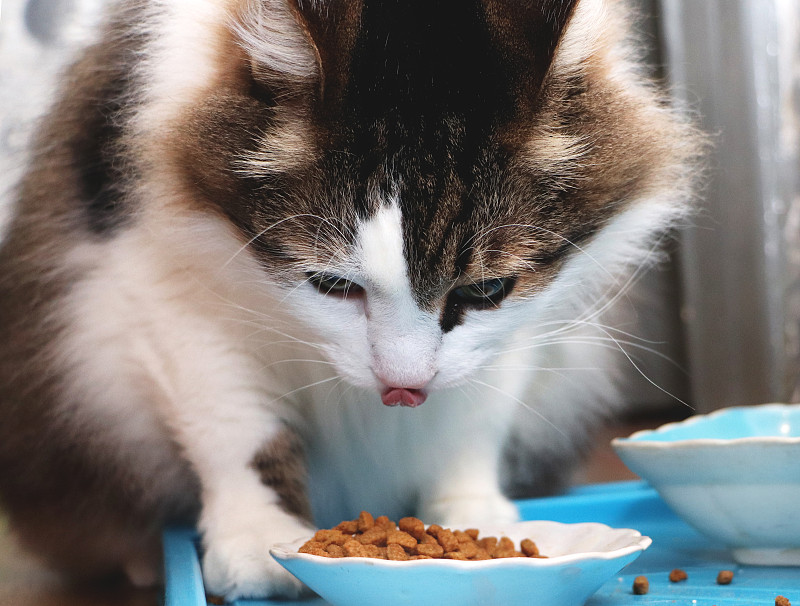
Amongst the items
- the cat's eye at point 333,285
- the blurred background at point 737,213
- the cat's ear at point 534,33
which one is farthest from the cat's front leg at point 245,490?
the blurred background at point 737,213

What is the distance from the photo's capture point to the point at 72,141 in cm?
114

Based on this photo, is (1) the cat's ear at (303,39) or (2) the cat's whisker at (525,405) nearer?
(1) the cat's ear at (303,39)

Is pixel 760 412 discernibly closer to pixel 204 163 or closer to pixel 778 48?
pixel 204 163

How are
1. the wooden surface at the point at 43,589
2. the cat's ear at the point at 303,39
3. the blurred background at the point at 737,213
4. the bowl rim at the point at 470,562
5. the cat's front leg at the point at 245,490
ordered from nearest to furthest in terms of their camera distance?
the bowl rim at the point at 470,562 → the cat's ear at the point at 303,39 → the cat's front leg at the point at 245,490 → the wooden surface at the point at 43,589 → the blurred background at the point at 737,213

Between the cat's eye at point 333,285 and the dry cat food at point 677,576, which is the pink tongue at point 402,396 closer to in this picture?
the cat's eye at point 333,285

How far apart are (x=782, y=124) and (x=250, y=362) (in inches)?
67.1

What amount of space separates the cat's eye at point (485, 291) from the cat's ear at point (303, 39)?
238 millimetres

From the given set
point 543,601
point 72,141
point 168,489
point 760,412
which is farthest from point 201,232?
point 760,412

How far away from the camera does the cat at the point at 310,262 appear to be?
865mm

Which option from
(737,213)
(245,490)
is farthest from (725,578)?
(737,213)

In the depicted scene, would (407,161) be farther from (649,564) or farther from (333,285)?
(649,564)

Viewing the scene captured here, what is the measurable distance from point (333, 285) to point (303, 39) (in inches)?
9.5

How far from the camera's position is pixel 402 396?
90 centimetres

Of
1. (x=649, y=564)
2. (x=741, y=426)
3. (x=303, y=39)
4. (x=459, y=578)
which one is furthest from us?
(x=741, y=426)
